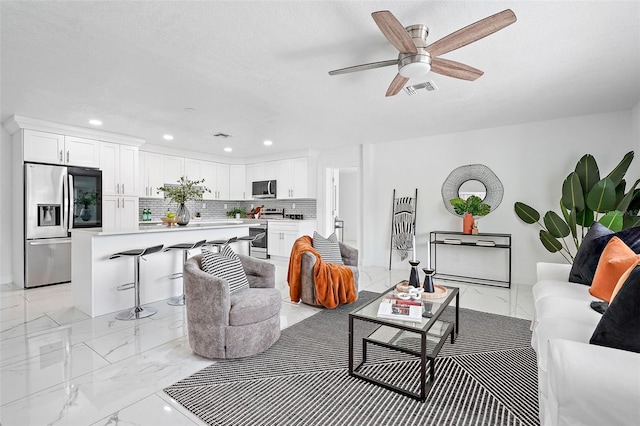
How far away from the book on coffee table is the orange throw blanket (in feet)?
3.70

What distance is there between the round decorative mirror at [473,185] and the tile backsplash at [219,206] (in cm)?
291

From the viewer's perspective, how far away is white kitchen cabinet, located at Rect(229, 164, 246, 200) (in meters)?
7.67

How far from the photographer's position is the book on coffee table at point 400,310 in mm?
2051

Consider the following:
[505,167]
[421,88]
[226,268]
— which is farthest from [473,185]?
[226,268]

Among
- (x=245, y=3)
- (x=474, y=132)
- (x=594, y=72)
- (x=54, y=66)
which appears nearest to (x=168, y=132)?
(x=54, y=66)

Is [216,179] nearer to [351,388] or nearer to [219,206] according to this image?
[219,206]

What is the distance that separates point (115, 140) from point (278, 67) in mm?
3922

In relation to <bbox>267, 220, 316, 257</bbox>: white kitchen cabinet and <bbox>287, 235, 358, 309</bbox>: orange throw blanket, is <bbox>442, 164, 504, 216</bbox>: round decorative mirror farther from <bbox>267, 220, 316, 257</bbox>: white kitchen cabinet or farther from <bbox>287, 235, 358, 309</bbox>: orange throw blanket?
<bbox>267, 220, 316, 257</bbox>: white kitchen cabinet

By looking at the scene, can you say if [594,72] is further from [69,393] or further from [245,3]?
[69,393]

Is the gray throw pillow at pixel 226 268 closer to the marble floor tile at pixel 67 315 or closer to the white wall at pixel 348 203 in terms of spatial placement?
the marble floor tile at pixel 67 315

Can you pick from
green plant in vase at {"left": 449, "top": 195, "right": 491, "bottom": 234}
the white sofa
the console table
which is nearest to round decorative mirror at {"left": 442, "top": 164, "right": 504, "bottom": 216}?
green plant in vase at {"left": 449, "top": 195, "right": 491, "bottom": 234}

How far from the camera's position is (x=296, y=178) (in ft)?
22.7

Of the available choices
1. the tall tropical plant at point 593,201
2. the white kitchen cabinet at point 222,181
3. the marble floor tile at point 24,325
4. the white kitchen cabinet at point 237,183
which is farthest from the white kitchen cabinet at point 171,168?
the tall tropical plant at point 593,201

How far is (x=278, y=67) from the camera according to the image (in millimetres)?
2760
